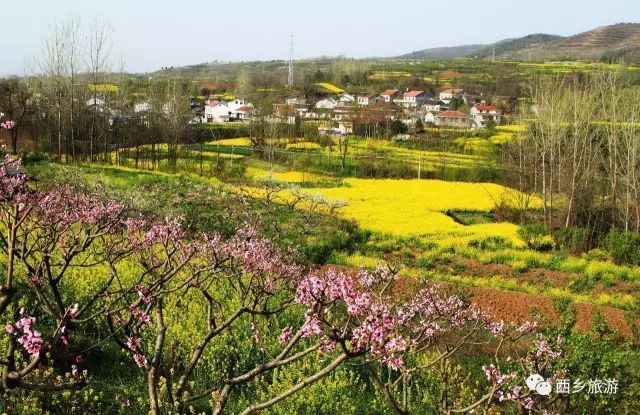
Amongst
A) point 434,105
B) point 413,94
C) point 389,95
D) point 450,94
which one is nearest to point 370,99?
point 389,95

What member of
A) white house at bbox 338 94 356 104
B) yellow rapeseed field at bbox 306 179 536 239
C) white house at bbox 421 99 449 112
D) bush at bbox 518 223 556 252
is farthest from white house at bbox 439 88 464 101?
bush at bbox 518 223 556 252

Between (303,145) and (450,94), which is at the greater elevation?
(450,94)

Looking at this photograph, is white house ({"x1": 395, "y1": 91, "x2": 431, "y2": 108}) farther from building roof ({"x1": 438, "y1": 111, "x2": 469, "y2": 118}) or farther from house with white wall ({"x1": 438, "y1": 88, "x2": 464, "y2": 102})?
building roof ({"x1": 438, "y1": 111, "x2": 469, "y2": 118})

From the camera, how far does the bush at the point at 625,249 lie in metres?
23.2

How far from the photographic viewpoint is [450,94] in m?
110

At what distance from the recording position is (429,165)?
159 ft

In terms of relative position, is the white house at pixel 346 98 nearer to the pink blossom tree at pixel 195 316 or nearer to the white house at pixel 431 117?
the white house at pixel 431 117

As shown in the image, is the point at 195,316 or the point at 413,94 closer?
the point at 195,316

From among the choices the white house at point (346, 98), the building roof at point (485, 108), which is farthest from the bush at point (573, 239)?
the white house at point (346, 98)

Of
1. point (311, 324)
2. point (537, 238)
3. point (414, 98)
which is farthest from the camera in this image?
point (414, 98)

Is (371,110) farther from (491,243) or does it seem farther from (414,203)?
(491,243)

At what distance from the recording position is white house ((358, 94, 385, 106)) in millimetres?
102875

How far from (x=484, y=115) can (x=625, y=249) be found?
210 ft

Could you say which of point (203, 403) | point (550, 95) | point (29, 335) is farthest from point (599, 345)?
point (550, 95)
